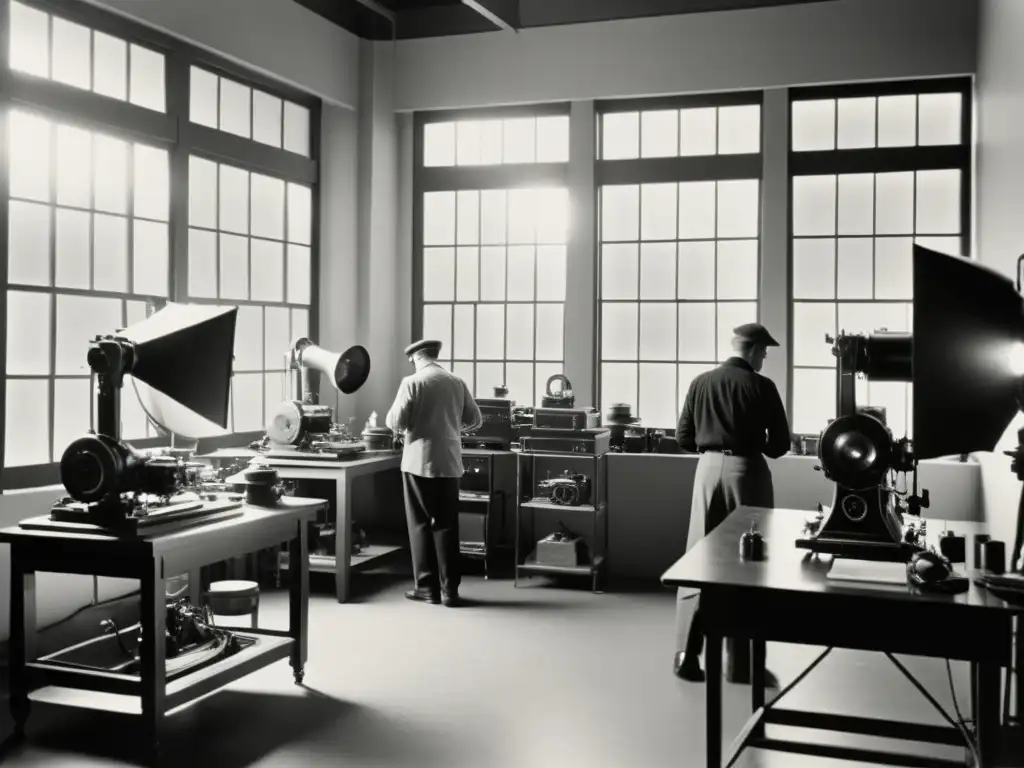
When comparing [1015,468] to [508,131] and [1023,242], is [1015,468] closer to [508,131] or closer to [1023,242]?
[1023,242]

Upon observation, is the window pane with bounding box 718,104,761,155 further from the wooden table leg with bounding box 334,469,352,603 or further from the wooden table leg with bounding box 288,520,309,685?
the wooden table leg with bounding box 288,520,309,685

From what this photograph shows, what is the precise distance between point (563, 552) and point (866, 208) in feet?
10.5

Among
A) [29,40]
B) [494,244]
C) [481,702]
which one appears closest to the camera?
[481,702]

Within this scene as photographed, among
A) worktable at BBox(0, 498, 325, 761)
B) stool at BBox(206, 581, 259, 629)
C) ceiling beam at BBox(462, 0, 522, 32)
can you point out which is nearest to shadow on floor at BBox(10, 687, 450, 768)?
worktable at BBox(0, 498, 325, 761)

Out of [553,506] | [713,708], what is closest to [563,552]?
[553,506]

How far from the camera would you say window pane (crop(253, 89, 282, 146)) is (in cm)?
671

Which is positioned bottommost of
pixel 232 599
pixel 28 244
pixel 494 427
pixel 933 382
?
pixel 232 599

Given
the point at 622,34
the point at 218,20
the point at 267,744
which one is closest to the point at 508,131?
the point at 622,34

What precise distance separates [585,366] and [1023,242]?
10.8 feet

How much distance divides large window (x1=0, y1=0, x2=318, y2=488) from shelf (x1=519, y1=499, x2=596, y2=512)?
2.01m

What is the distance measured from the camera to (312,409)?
19.5 feet

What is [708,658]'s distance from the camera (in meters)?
2.89

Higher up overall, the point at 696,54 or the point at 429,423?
the point at 696,54

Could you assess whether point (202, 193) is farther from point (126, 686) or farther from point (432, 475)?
point (126, 686)
